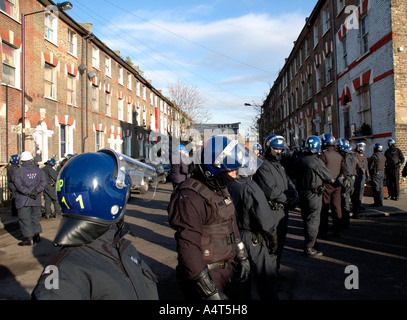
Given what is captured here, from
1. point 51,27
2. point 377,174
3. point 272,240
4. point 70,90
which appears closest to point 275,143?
point 272,240

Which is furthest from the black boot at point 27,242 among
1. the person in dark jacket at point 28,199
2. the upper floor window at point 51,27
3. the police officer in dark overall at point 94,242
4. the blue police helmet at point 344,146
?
the upper floor window at point 51,27

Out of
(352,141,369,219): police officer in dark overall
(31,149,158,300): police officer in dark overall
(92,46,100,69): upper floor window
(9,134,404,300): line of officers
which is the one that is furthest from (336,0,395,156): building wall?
(92,46,100,69): upper floor window

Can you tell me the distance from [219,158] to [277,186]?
6.91 ft

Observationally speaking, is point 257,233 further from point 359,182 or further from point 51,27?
point 51,27

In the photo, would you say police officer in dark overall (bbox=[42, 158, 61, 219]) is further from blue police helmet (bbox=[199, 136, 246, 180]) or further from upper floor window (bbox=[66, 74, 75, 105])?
upper floor window (bbox=[66, 74, 75, 105])

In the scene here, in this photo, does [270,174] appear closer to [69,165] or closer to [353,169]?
[69,165]

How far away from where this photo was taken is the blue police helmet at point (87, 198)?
149 cm

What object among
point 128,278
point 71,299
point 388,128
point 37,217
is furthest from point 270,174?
point 388,128

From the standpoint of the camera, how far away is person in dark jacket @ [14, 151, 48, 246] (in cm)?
689

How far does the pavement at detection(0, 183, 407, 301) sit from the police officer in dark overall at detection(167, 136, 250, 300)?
913 mm

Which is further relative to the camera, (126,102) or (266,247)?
(126,102)

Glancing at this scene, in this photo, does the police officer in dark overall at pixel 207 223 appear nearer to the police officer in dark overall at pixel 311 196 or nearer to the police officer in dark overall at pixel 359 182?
the police officer in dark overall at pixel 311 196

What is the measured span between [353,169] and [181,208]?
274 inches

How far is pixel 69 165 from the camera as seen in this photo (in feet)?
5.18
